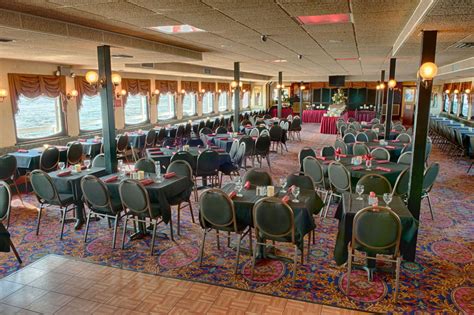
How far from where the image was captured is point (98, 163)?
22.9 ft

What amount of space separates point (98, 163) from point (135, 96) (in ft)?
26.3

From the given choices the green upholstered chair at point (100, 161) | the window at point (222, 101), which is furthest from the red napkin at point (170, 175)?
the window at point (222, 101)

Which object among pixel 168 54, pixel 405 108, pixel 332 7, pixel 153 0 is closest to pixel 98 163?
pixel 168 54

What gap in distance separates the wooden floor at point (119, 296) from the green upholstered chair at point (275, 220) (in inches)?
21.1

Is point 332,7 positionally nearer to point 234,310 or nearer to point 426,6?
point 426,6

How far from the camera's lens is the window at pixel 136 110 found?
46.1 ft

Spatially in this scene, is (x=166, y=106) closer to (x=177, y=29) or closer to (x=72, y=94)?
(x=72, y=94)

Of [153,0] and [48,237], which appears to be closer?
[153,0]

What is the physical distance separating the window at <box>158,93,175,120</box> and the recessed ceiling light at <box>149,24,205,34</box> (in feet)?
35.2

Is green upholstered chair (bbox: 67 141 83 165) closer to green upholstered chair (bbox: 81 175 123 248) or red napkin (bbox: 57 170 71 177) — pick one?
red napkin (bbox: 57 170 71 177)

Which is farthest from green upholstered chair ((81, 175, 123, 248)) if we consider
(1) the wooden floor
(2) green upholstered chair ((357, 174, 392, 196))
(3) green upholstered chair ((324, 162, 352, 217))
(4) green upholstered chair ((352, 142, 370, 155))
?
(4) green upholstered chair ((352, 142, 370, 155))

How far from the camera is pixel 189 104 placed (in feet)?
63.0

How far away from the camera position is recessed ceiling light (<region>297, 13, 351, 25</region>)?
4.52m

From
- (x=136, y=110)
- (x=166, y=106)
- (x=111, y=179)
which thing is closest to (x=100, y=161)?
(x=111, y=179)
